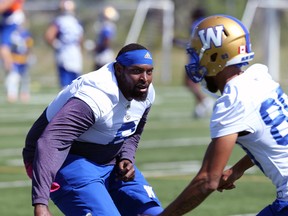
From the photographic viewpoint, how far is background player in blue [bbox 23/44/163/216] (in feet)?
20.2

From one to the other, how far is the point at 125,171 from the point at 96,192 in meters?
0.38

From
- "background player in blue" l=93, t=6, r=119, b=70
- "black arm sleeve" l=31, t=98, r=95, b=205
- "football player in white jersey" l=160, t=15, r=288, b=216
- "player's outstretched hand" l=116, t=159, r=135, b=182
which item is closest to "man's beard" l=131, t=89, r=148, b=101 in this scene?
"black arm sleeve" l=31, t=98, r=95, b=205

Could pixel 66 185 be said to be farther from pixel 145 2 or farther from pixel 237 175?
pixel 145 2

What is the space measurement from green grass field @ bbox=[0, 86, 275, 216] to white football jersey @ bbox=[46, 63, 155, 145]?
258 cm

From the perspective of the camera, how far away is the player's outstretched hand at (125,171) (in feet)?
21.8

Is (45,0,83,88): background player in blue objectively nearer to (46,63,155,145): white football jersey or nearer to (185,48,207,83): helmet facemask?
(46,63,155,145): white football jersey

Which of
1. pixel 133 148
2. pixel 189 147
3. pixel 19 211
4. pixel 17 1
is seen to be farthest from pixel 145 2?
pixel 133 148

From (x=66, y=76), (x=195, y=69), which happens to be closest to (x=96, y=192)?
(x=195, y=69)

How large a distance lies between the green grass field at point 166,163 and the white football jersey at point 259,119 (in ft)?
11.3

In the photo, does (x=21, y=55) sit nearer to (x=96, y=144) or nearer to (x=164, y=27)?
(x=164, y=27)

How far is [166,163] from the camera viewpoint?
41.5ft

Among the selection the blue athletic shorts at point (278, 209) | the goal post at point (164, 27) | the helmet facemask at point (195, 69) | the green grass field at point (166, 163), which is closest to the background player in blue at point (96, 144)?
the helmet facemask at point (195, 69)

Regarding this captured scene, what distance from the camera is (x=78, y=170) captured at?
21.1ft

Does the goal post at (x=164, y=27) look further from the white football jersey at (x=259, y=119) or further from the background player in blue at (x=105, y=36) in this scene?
the white football jersey at (x=259, y=119)
